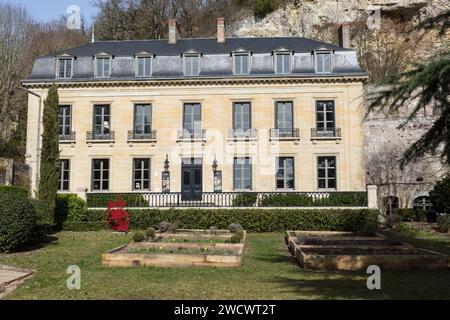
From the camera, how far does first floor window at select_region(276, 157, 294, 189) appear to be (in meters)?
24.8

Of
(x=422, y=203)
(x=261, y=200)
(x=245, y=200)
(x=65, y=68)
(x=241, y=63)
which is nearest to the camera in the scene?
(x=261, y=200)

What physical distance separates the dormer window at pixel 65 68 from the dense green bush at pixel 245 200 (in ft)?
42.3

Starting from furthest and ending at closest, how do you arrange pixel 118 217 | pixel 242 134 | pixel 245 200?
pixel 242 134 < pixel 245 200 < pixel 118 217

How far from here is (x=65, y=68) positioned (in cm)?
2625

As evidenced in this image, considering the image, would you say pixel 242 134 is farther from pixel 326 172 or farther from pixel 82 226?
pixel 82 226

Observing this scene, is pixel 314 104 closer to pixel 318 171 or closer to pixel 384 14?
pixel 318 171

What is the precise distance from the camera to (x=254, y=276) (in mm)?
8977

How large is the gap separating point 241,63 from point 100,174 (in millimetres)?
10518

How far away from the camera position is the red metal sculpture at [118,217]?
18.1 m

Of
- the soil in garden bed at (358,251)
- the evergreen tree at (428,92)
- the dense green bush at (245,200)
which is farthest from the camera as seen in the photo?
the dense green bush at (245,200)

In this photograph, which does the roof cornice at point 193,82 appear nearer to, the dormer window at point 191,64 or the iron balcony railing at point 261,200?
the dormer window at point 191,64

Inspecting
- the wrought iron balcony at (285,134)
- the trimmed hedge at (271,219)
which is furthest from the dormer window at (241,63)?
the trimmed hedge at (271,219)

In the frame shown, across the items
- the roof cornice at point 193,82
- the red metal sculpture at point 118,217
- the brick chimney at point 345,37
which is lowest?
the red metal sculpture at point 118,217

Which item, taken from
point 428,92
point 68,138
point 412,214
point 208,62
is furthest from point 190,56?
point 428,92
